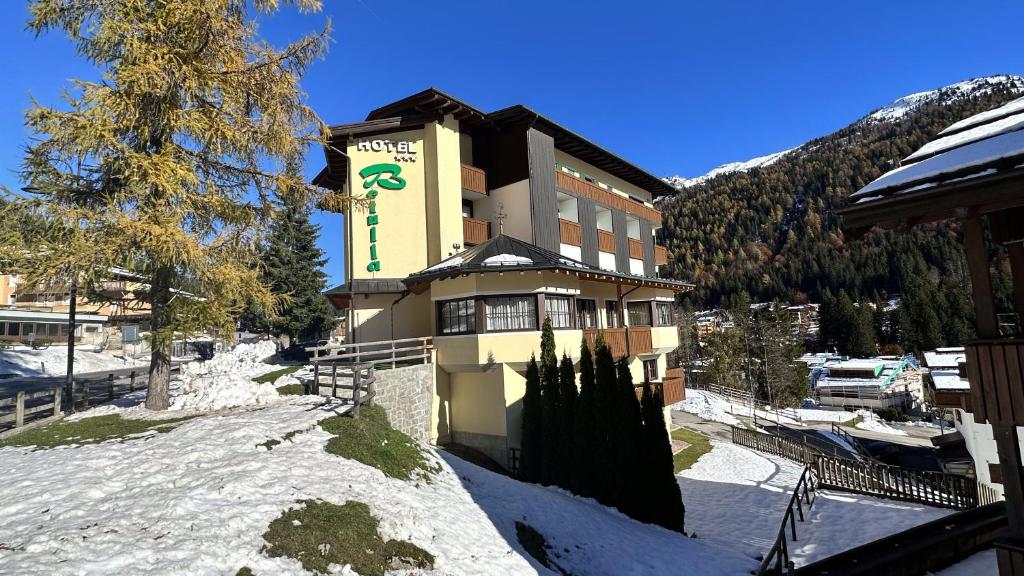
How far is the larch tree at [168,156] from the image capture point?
10875 mm

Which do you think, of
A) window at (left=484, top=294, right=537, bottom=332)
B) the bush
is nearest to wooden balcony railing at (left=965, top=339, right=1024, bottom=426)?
window at (left=484, top=294, right=537, bottom=332)

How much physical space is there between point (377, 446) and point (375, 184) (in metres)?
12.8

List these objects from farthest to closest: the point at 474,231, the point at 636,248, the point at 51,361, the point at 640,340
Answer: the point at 51,361, the point at 636,248, the point at 474,231, the point at 640,340

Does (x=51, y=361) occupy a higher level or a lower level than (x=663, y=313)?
lower

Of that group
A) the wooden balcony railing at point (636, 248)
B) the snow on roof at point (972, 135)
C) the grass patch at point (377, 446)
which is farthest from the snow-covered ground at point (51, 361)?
the snow on roof at point (972, 135)

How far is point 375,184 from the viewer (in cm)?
2006

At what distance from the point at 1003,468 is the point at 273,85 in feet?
55.5

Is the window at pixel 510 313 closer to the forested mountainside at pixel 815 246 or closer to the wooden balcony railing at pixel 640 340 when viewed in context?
the wooden balcony railing at pixel 640 340

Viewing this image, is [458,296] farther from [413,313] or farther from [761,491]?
[761,491]

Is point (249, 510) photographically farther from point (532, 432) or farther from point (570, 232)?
point (570, 232)

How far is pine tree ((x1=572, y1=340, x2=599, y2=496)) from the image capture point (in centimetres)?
1336

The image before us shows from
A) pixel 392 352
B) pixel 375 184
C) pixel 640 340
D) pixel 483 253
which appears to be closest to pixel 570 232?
pixel 640 340

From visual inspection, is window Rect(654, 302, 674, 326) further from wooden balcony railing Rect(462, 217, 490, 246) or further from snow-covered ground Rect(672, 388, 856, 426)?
snow-covered ground Rect(672, 388, 856, 426)

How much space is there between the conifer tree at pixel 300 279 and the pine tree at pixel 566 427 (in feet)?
92.9
